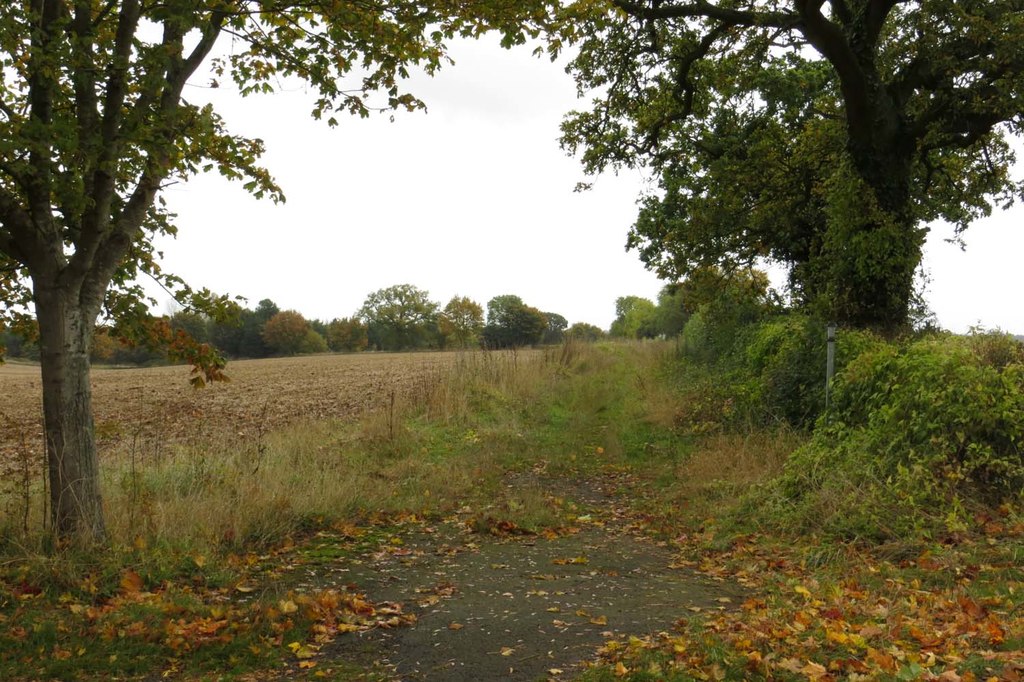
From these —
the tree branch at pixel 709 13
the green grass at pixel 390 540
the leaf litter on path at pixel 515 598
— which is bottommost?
the leaf litter on path at pixel 515 598

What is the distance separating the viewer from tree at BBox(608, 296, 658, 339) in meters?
74.5

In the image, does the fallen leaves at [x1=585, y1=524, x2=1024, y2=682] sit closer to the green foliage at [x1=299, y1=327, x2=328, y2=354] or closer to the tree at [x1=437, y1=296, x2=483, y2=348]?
the green foliage at [x1=299, y1=327, x2=328, y2=354]

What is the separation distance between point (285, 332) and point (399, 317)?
90.2 ft

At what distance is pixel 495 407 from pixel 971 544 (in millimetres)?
11440

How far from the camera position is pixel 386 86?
8.38m

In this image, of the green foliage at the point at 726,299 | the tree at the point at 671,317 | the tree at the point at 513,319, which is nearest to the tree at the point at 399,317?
the tree at the point at 513,319

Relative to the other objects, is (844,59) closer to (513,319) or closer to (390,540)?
(390,540)

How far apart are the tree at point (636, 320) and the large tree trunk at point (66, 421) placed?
5159cm

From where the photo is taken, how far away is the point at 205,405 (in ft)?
78.6

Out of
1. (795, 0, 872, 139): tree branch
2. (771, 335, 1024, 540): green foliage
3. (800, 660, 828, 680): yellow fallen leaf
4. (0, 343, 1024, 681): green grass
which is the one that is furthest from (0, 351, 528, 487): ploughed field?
(795, 0, 872, 139): tree branch

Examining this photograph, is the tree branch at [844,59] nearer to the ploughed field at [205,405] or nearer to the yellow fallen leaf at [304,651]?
the ploughed field at [205,405]

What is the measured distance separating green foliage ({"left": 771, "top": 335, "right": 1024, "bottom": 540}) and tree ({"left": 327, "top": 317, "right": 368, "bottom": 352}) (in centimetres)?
8957

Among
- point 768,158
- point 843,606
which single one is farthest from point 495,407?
point 843,606

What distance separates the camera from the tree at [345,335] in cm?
9569
